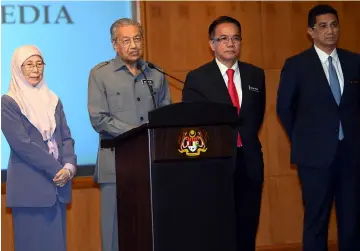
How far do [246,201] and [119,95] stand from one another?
0.94m

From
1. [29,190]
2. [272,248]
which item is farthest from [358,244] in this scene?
[29,190]

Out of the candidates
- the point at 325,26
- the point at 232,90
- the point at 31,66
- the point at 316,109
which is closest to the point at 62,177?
the point at 31,66

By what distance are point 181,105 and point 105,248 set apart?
1.10 metres

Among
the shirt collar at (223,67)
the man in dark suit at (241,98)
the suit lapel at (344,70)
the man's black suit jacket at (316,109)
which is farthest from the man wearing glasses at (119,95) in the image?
the suit lapel at (344,70)

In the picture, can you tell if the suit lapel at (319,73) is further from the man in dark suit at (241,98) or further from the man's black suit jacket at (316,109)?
the man in dark suit at (241,98)

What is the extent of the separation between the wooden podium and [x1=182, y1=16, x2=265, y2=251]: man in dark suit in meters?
0.71

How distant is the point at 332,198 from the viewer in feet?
14.3

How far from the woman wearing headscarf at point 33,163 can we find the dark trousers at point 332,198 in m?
1.51

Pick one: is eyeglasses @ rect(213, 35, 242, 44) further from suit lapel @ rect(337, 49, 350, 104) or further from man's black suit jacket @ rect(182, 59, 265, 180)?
suit lapel @ rect(337, 49, 350, 104)

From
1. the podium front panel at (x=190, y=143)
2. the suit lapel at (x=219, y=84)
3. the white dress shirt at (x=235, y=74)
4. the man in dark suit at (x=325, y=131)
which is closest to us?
the podium front panel at (x=190, y=143)

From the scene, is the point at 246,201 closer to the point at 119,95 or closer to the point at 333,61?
the point at 119,95

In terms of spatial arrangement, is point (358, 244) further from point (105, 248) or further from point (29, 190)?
point (29, 190)

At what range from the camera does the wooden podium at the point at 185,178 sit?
3.08 meters

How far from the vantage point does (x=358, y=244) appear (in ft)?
14.2
